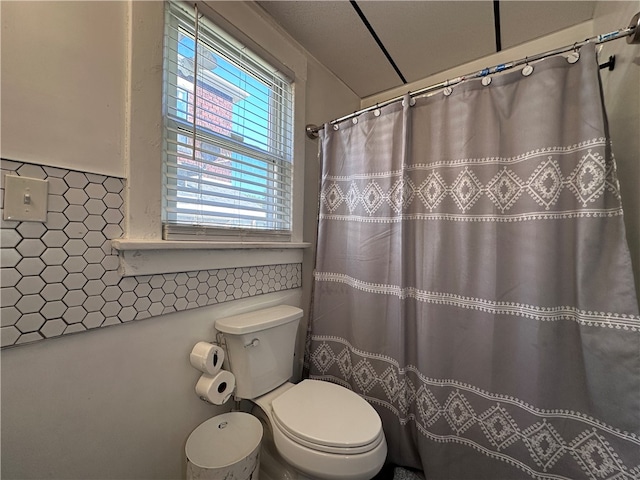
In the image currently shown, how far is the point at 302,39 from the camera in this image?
1369 millimetres

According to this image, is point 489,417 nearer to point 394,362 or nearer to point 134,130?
point 394,362

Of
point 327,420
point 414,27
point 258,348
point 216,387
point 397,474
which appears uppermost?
point 414,27

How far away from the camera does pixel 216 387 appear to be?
95 cm

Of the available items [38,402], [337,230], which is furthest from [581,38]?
[38,402]

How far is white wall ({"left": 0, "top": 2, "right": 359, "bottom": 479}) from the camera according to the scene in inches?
25.4

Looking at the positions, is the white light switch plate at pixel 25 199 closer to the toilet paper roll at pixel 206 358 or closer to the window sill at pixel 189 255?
the window sill at pixel 189 255

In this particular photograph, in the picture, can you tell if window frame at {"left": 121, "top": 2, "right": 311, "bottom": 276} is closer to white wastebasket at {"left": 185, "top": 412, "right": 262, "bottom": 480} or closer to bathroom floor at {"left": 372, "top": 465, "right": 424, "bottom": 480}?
white wastebasket at {"left": 185, "top": 412, "right": 262, "bottom": 480}

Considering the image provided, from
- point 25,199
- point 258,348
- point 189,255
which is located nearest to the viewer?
point 25,199

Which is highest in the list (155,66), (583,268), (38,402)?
(155,66)

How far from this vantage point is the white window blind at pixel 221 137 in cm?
95

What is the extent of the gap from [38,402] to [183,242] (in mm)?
564

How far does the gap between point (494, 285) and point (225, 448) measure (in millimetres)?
1211

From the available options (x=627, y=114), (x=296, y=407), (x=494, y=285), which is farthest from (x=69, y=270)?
(x=627, y=114)

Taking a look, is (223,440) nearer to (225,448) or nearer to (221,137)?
(225,448)
